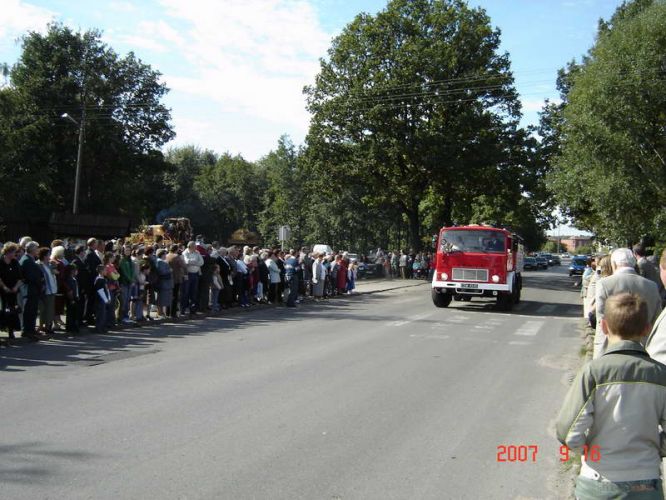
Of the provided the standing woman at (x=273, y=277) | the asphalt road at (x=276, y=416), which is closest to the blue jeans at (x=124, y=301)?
the asphalt road at (x=276, y=416)

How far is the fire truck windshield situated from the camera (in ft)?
72.7

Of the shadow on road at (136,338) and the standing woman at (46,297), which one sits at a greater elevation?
the standing woman at (46,297)

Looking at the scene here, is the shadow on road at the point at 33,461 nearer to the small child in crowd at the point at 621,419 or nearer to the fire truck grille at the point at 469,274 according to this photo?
the small child in crowd at the point at 621,419

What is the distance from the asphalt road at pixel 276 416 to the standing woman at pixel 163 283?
95.1 inches

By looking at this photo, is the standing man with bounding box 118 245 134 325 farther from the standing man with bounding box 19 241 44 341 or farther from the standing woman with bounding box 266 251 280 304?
the standing woman with bounding box 266 251 280 304

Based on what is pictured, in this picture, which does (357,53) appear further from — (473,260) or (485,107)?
(473,260)

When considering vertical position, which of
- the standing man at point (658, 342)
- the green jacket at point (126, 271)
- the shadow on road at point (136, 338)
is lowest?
the shadow on road at point (136, 338)

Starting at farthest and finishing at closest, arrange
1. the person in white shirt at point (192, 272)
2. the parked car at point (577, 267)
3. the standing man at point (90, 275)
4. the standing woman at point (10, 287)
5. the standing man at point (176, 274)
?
the parked car at point (577, 267) → the person in white shirt at point (192, 272) → the standing man at point (176, 274) → the standing man at point (90, 275) → the standing woman at point (10, 287)

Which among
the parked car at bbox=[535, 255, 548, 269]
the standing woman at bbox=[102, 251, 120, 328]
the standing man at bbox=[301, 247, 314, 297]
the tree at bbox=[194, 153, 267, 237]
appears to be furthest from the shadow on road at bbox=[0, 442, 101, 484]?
the tree at bbox=[194, 153, 267, 237]

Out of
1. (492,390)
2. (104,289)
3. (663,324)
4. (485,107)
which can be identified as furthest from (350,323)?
(485,107)

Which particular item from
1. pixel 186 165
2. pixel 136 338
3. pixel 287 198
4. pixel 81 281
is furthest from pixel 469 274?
pixel 186 165

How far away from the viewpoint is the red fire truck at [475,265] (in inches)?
856

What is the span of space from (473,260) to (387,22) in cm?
2687

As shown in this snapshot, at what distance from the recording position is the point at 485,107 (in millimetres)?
43781
